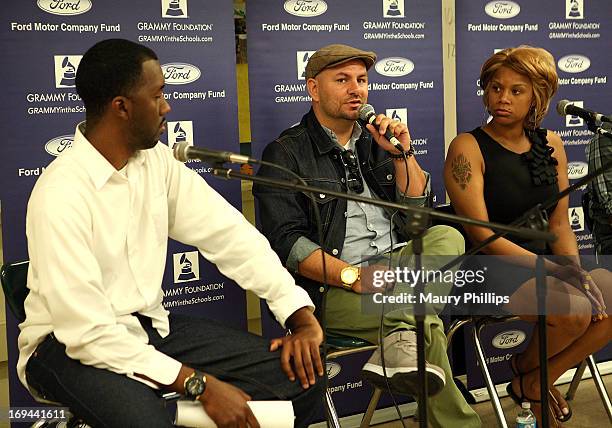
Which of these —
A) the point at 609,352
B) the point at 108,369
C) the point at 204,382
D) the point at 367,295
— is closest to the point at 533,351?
the point at 367,295

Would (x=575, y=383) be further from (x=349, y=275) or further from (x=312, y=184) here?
(x=312, y=184)

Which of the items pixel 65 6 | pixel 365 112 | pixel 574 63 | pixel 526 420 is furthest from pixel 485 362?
pixel 65 6

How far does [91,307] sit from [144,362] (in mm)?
219

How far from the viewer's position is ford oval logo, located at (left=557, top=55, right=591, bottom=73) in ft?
15.4

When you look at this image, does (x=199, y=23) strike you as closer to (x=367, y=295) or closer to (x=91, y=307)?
(x=367, y=295)

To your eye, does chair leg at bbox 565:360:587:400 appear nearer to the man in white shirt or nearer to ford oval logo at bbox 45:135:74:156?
Answer: the man in white shirt

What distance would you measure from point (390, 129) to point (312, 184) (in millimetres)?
385

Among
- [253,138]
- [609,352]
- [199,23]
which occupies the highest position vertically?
[199,23]

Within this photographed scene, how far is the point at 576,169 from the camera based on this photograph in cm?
474

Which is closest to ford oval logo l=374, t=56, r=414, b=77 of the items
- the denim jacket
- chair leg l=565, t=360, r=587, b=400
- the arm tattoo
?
the denim jacket

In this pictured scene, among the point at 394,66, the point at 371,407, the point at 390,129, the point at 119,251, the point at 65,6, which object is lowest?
the point at 371,407

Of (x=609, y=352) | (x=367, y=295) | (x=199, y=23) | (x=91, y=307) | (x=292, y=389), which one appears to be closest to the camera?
(x=91, y=307)

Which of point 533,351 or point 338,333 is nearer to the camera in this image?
point 338,333

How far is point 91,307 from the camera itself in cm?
247
